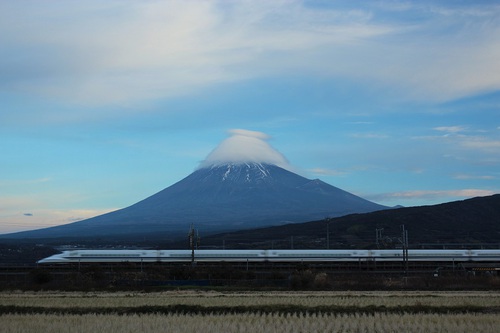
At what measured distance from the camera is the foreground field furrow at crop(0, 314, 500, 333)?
18547 millimetres

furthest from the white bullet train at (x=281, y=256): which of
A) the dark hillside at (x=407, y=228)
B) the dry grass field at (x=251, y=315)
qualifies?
the dark hillside at (x=407, y=228)

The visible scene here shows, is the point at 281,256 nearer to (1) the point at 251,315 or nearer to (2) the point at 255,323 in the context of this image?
(1) the point at 251,315

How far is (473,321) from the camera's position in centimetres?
2033

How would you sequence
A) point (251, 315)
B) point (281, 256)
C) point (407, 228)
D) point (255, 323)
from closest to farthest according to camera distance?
point (255, 323) < point (251, 315) < point (281, 256) < point (407, 228)

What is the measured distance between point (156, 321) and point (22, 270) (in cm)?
4999

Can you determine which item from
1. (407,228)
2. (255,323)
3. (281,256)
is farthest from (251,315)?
(407,228)

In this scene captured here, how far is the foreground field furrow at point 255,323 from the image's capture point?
1855 cm

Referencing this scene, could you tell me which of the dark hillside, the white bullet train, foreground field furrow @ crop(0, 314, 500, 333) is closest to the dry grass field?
foreground field furrow @ crop(0, 314, 500, 333)

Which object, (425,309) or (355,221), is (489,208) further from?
(425,309)

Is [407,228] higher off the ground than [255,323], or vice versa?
[407,228]

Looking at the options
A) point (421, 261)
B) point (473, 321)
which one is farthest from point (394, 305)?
point (421, 261)

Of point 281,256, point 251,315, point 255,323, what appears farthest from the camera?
point 281,256

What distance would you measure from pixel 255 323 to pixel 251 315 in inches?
116

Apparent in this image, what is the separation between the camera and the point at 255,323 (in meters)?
19.8
